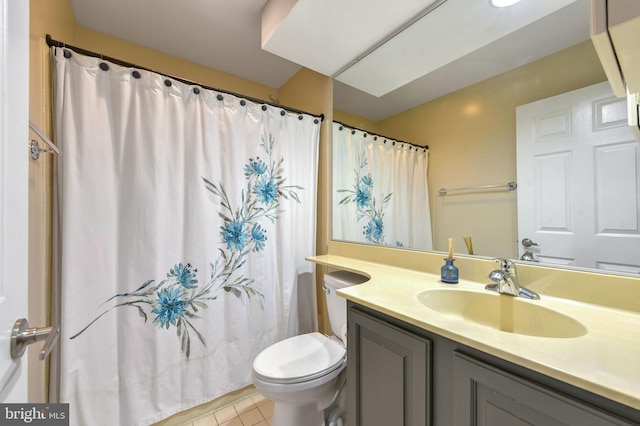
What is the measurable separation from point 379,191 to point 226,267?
3.74 feet

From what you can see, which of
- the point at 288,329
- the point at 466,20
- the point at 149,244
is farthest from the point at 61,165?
the point at 466,20

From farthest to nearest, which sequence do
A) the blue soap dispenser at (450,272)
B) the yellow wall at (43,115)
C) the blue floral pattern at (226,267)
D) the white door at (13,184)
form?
the blue floral pattern at (226,267)
the blue soap dispenser at (450,272)
the yellow wall at (43,115)
the white door at (13,184)

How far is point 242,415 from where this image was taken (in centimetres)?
148

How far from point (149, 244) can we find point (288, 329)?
1.07 m

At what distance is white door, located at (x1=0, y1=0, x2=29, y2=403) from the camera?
433 millimetres

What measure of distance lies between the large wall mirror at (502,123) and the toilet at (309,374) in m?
0.70

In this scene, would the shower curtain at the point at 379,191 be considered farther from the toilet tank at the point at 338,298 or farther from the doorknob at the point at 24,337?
the doorknob at the point at 24,337

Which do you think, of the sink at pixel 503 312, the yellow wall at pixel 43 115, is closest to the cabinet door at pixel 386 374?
the sink at pixel 503 312

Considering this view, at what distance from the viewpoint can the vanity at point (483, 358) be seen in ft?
1.54

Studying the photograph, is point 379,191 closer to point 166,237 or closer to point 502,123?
point 502,123

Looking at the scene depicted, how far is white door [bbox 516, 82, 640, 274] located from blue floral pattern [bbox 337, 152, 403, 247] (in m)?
0.77

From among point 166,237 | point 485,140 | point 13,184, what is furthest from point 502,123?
point 166,237

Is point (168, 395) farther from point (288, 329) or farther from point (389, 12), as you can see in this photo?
point (389, 12)

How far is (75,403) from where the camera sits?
3.67ft
